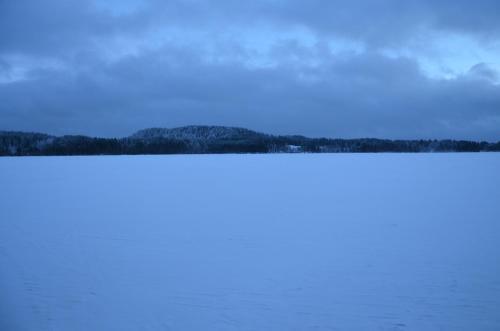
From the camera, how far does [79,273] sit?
162 inches

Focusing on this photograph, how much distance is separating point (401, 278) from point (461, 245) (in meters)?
1.68

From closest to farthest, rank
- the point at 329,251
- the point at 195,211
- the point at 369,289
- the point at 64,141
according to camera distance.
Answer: the point at 369,289 → the point at 329,251 → the point at 195,211 → the point at 64,141

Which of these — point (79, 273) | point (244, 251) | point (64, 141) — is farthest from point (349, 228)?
point (64, 141)

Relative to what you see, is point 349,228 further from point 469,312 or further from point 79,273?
point 79,273

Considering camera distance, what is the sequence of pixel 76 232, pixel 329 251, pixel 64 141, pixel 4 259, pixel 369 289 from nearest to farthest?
pixel 369 289
pixel 4 259
pixel 329 251
pixel 76 232
pixel 64 141

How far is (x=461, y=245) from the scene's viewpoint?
200 inches

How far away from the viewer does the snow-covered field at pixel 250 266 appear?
319cm

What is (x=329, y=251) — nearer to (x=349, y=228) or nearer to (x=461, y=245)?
(x=349, y=228)

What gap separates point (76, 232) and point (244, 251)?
108 inches

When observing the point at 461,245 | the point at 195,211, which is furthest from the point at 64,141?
the point at 461,245

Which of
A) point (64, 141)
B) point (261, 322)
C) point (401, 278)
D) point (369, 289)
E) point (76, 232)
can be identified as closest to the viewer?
point (261, 322)

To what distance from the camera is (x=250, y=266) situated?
430 centimetres

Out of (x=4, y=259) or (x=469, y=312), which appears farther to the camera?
(x=4, y=259)

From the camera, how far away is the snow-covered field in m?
3.19
